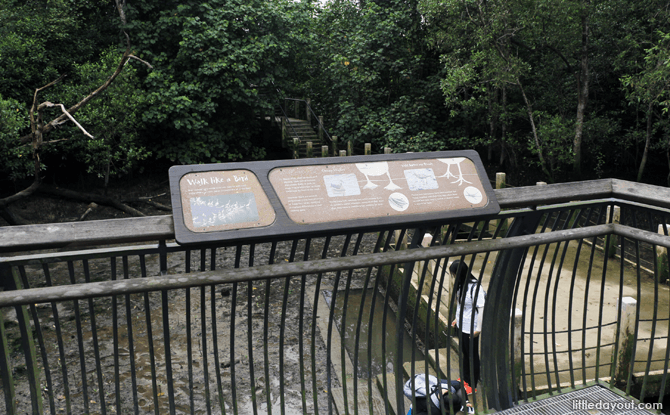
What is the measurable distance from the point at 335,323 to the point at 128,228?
25.4ft

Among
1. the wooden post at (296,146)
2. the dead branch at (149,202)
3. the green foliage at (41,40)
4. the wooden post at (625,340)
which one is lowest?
the dead branch at (149,202)

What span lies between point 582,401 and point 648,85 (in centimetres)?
1064

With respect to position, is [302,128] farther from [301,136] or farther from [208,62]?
[208,62]

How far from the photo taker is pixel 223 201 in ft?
5.83

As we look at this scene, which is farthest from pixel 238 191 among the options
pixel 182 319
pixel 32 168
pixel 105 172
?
pixel 105 172

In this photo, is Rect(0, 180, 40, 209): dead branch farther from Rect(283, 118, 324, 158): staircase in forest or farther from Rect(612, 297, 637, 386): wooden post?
Rect(612, 297, 637, 386): wooden post

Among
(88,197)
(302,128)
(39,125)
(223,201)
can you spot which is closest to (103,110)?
(88,197)

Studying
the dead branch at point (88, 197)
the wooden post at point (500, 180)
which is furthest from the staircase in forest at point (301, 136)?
the wooden post at point (500, 180)

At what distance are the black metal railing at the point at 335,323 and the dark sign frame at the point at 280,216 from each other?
6 centimetres

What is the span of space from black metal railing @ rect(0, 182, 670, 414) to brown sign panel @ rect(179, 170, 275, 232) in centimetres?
12

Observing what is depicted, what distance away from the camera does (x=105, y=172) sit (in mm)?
14500

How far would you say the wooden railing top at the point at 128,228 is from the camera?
4.88 feet

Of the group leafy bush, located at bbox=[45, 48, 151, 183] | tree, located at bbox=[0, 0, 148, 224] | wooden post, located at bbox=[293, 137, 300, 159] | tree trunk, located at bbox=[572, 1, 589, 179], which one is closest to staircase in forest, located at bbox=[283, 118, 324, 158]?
wooden post, located at bbox=[293, 137, 300, 159]

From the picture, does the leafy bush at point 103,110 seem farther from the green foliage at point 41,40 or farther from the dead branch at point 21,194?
the dead branch at point 21,194
